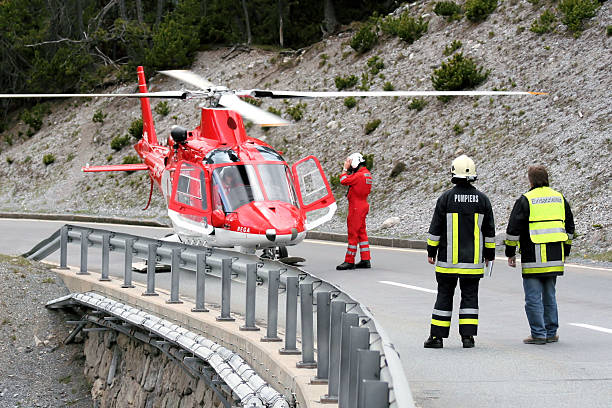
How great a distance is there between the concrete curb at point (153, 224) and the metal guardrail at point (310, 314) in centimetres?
902

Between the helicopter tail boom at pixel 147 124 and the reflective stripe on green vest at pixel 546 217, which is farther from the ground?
the helicopter tail boom at pixel 147 124

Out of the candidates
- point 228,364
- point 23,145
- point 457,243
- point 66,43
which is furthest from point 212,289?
point 66,43

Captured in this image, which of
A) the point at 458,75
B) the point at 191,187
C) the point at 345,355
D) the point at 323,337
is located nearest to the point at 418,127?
the point at 458,75

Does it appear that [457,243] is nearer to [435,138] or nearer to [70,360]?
[70,360]

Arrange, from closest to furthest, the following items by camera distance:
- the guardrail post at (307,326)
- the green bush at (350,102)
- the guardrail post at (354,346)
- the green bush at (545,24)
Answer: the guardrail post at (354,346) → the guardrail post at (307,326) → the green bush at (545,24) → the green bush at (350,102)

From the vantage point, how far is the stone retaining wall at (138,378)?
35.4ft

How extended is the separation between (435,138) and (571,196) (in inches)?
313

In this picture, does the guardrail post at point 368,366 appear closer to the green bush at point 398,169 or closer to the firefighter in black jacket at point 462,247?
the firefighter in black jacket at point 462,247

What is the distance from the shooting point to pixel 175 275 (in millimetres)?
11766

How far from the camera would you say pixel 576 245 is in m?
19.1

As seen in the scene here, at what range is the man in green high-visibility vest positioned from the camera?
9648mm

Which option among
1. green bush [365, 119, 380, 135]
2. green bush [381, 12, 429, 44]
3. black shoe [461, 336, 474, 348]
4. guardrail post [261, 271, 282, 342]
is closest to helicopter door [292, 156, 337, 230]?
black shoe [461, 336, 474, 348]

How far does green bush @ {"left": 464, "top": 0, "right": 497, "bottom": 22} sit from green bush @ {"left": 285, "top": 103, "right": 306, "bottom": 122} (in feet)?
22.5

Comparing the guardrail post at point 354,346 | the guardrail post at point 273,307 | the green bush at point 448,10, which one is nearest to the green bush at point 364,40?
the green bush at point 448,10
